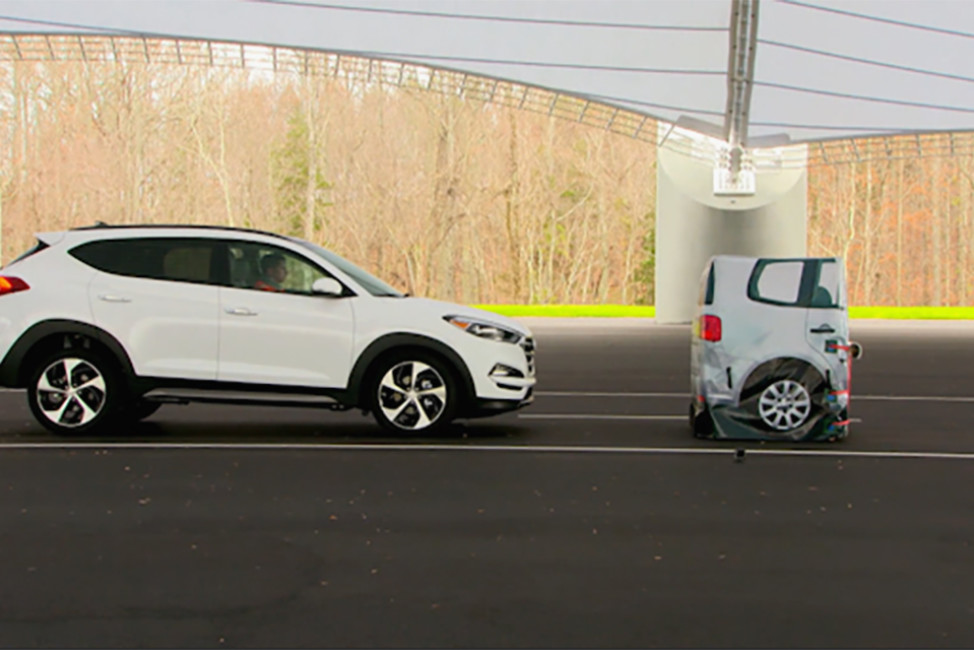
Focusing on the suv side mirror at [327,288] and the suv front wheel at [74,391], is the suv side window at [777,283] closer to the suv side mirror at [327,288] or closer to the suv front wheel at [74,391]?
the suv side mirror at [327,288]

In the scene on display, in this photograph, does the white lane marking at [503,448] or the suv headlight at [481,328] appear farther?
the suv headlight at [481,328]

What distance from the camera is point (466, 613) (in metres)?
5.74

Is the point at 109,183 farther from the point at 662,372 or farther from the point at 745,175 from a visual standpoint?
the point at 662,372

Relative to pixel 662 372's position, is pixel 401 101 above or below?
above

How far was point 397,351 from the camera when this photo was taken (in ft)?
39.6

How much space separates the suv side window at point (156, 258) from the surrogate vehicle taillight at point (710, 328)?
4145 millimetres

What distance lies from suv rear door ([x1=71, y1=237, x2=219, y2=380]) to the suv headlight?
2.02 m

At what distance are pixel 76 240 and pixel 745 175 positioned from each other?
3341 cm

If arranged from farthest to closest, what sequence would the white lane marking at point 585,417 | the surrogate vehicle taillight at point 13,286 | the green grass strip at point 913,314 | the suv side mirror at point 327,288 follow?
the green grass strip at point 913,314
the white lane marking at point 585,417
the surrogate vehicle taillight at point 13,286
the suv side mirror at point 327,288

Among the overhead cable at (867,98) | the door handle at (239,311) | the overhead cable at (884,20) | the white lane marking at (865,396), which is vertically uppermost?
the overhead cable at (884,20)

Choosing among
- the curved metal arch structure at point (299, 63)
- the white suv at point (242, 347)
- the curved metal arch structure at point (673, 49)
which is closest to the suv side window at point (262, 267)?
the white suv at point (242, 347)

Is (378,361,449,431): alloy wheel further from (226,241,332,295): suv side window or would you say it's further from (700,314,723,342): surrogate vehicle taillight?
(700,314,723,342): surrogate vehicle taillight

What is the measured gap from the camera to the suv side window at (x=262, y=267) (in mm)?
12289

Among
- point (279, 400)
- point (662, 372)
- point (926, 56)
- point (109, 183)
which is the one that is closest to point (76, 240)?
point (279, 400)
